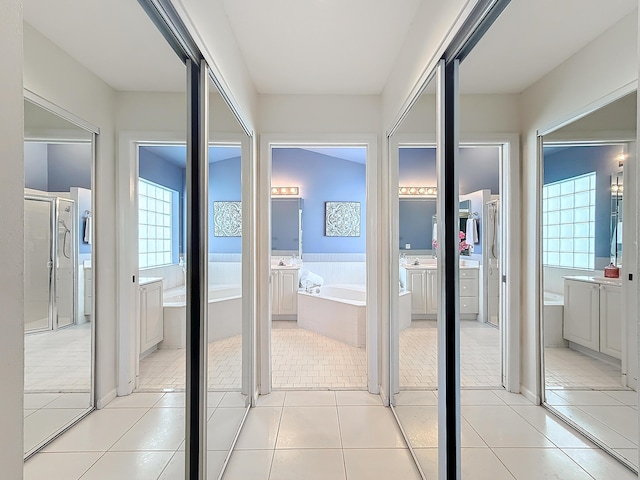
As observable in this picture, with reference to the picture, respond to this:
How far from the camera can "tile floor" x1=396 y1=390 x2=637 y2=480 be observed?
29.1 inches

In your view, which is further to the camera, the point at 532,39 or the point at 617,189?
the point at 532,39

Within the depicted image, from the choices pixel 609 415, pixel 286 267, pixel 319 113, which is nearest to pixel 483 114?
pixel 609 415

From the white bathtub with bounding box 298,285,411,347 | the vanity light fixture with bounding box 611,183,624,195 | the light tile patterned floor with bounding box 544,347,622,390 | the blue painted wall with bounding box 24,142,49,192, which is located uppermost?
the blue painted wall with bounding box 24,142,49,192

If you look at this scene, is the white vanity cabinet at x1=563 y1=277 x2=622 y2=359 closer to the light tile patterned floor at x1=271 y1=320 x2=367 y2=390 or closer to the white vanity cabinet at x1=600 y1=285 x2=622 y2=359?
the white vanity cabinet at x1=600 y1=285 x2=622 y2=359

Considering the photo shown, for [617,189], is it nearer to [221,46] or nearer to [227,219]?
[221,46]

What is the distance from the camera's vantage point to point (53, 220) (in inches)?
25.8

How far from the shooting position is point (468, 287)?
142cm

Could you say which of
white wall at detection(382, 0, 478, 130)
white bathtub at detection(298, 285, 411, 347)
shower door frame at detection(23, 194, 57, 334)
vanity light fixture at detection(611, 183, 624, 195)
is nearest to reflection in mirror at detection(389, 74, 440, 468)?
white wall at detection(382, 0, 478, 130)

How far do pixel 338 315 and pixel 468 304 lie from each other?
328 centimetres

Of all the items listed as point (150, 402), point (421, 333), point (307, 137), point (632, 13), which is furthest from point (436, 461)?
point (307, 137)

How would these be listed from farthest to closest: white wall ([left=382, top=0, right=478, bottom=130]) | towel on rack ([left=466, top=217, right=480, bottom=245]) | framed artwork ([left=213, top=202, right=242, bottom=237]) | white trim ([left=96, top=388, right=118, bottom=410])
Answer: framed artwork ([left=213, top=202, right=242, bottom=237]) → white wall ([left=382, top=0, right=478, bottom=130]) → towel on rack ([left=466, top=217, right=480, bottom=245]) → white trim ([left=96, top=388, right=118, bottom=410])

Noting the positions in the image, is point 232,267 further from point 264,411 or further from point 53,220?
point 53,220

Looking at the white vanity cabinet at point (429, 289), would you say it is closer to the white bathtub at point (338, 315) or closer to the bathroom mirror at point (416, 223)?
the bathroom mirror at point (416, 223)

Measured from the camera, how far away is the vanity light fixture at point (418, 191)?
5.87 ft
